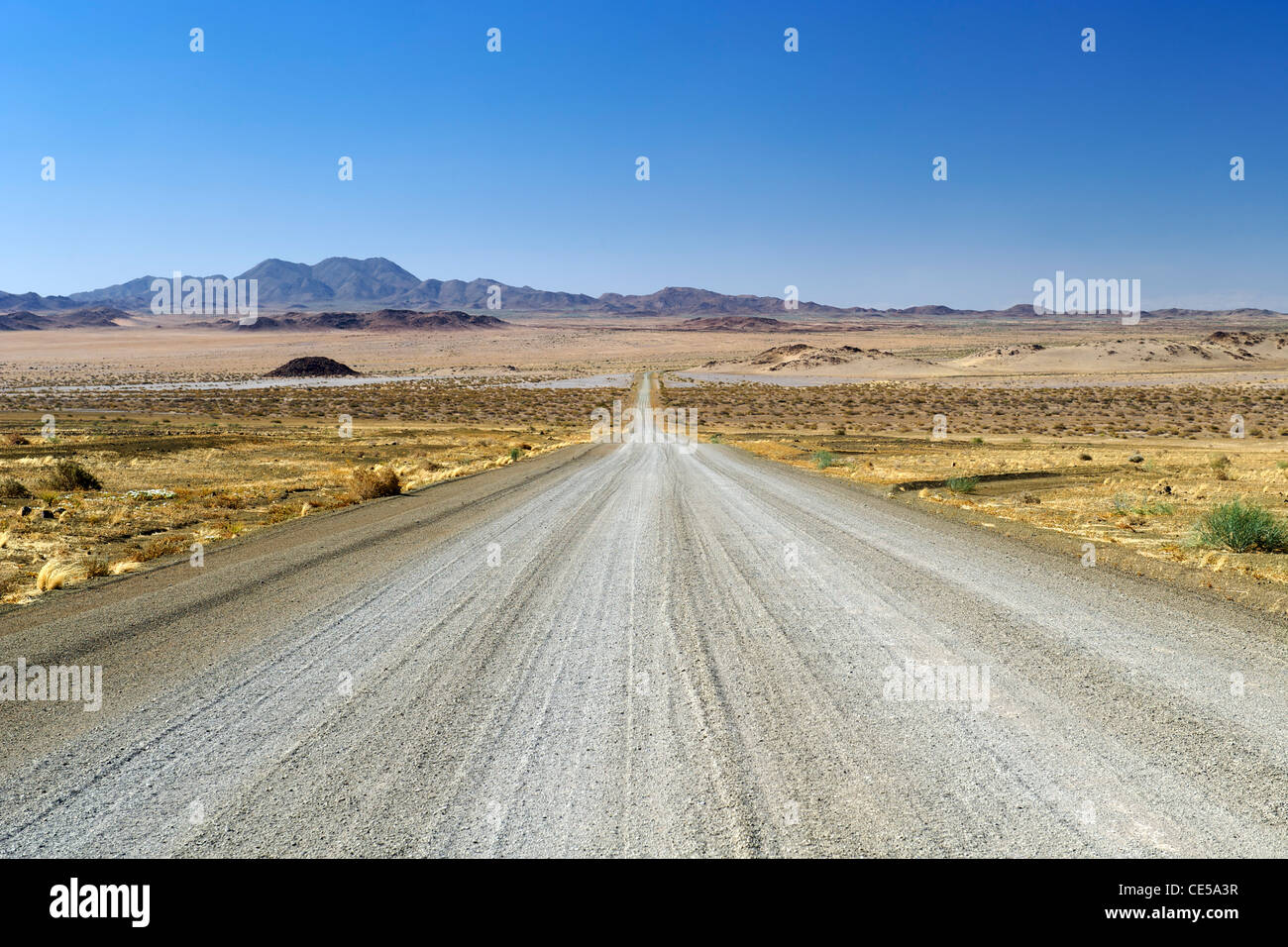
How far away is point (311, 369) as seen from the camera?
386ft

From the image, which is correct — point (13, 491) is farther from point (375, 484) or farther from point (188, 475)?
point (375, 484)

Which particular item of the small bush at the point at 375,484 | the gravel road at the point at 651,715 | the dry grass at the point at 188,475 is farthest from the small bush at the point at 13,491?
the gravel road at the point at 651,715

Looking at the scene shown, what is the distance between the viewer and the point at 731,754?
4652 millimetres

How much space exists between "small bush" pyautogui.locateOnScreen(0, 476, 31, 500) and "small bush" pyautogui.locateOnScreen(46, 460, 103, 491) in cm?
134

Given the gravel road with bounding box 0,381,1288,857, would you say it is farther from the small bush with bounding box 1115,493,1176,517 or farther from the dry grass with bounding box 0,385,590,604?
the small bush with bounding box 1115,493,1176,517

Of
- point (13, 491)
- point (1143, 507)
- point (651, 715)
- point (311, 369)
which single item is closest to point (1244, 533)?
point (1143, 507)

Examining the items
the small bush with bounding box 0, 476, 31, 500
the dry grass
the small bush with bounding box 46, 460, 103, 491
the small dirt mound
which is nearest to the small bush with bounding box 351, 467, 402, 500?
the dry grass

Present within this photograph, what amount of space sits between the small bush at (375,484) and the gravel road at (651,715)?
832cm

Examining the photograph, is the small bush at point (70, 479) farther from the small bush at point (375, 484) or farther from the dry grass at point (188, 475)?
the small bush at point (375, 484)

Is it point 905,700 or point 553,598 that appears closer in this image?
point 905,700

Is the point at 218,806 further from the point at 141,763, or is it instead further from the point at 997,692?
the point at 997,692

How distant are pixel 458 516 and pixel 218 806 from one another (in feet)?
35.8

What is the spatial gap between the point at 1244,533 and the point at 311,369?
122710 mm
